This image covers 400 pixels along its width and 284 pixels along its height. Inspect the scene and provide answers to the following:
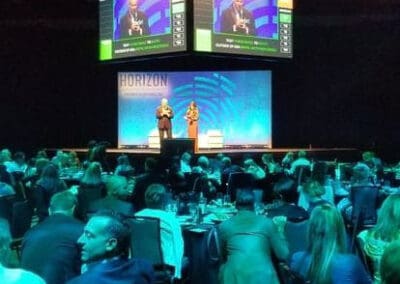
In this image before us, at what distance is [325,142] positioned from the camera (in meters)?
18.1

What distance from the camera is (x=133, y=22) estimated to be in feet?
48.8

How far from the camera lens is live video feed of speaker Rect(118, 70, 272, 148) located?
18234mm

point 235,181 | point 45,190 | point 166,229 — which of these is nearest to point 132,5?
point 235,181

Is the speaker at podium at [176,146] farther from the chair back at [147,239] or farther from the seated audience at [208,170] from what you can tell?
the chair back at [147,239]

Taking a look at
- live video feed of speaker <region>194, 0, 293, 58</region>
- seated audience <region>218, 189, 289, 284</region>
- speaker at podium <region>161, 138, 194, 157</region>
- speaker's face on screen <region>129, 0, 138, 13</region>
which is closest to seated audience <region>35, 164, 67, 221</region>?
seated audience <region>218, 189, 289, 284</region>

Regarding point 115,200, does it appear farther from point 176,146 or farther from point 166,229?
point 176,146

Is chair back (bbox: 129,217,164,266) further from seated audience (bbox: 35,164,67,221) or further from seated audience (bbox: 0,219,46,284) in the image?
seated audience (bbox: 0,219,46,284)

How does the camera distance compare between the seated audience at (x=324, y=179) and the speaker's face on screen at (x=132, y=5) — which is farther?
the speaker's face on screen at (x=132, y=5)

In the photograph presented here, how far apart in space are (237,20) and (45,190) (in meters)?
→ 8.47

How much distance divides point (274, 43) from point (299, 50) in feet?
11.0

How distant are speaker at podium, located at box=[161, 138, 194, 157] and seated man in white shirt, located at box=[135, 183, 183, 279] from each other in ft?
30.0

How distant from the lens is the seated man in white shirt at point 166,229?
16.2 feet

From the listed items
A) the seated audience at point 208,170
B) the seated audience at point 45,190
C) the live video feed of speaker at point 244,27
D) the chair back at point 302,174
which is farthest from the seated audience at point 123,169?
the live video feed of speaker at point 244,27

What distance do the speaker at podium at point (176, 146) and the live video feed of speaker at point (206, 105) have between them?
3.68 meters
